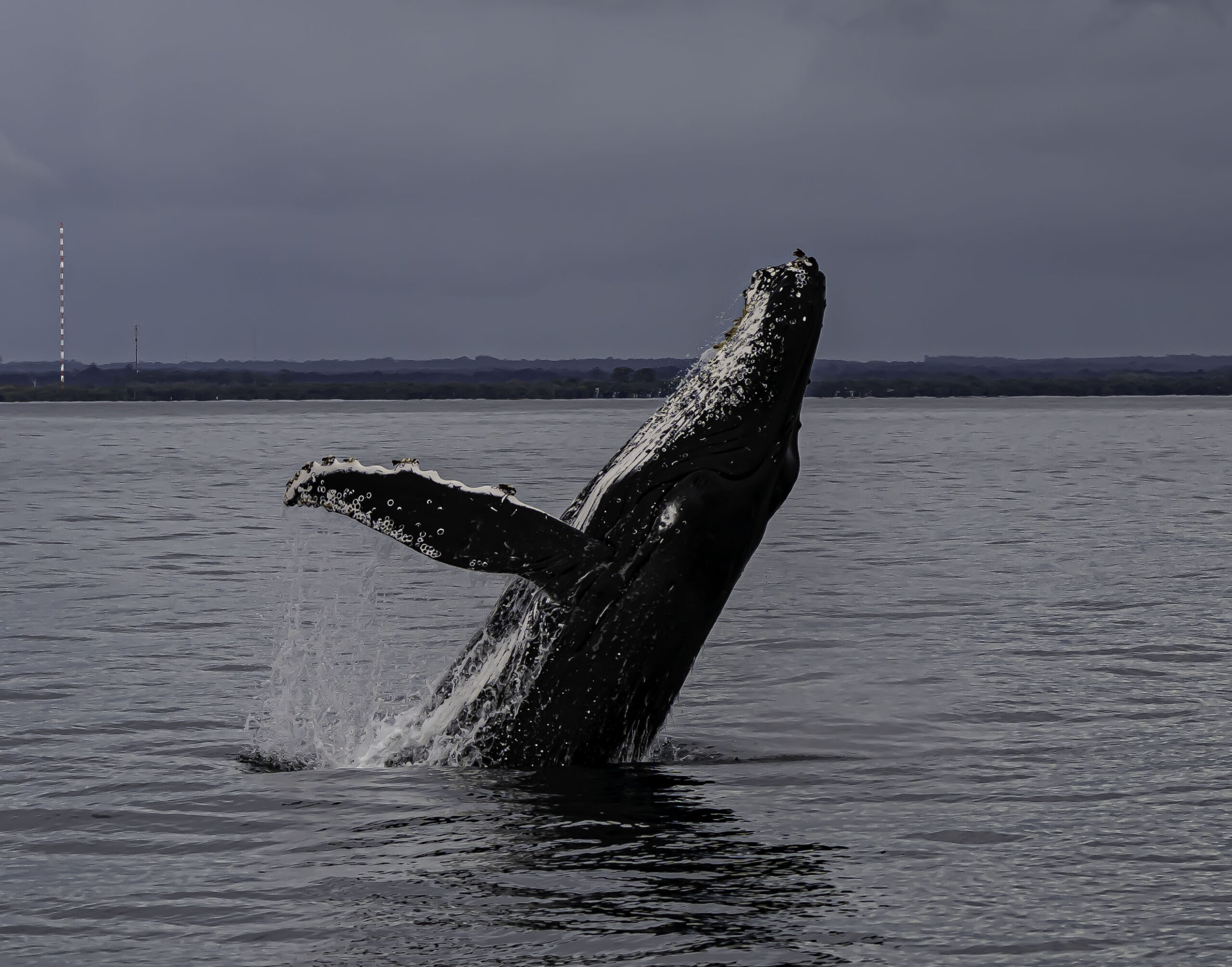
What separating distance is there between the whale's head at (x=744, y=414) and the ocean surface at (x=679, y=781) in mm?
1558

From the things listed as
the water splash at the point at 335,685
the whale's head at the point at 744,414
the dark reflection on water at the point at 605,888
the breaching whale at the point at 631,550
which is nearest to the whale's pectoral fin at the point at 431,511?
the breaching whale at the point at 631,550

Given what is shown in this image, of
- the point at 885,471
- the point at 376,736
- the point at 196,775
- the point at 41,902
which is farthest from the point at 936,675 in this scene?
the point at 885,471

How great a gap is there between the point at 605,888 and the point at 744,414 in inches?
107

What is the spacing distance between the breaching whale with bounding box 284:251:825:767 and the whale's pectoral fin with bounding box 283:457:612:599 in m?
0.01

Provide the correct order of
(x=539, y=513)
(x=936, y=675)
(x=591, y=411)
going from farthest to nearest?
(x=591, y=411), (x=936, y=675), (x=539, y=513)

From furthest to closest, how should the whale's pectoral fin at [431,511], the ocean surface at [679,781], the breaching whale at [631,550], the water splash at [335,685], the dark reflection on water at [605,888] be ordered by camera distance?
the water splash at [335,685]
the breaching whale at [631,550]
the whale's pectoral fin at [431,511]
the ocean surface at [679,781]
the dark reflection on water at [605,888]

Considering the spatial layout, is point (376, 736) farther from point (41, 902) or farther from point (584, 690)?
point (41, 902)

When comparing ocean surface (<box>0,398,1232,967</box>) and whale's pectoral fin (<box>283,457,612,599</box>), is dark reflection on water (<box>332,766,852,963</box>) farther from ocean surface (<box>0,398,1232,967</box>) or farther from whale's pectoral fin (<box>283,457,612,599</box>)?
whale's pectoral fin (<box>283,457,612,599</box>)

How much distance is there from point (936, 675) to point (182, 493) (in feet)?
82.0

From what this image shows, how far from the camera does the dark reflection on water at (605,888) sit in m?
5.99

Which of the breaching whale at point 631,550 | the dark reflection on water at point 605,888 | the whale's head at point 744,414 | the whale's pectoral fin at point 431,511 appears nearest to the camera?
the dark reflection on water at point 605,888

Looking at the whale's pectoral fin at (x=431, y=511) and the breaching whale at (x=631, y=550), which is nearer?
the whale's pectoral fin at (x=431, y=511)

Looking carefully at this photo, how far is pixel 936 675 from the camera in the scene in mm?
12180

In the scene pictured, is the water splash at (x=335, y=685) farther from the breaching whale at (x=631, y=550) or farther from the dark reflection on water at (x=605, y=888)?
the dark reflection on water at (x=605, y=888)
